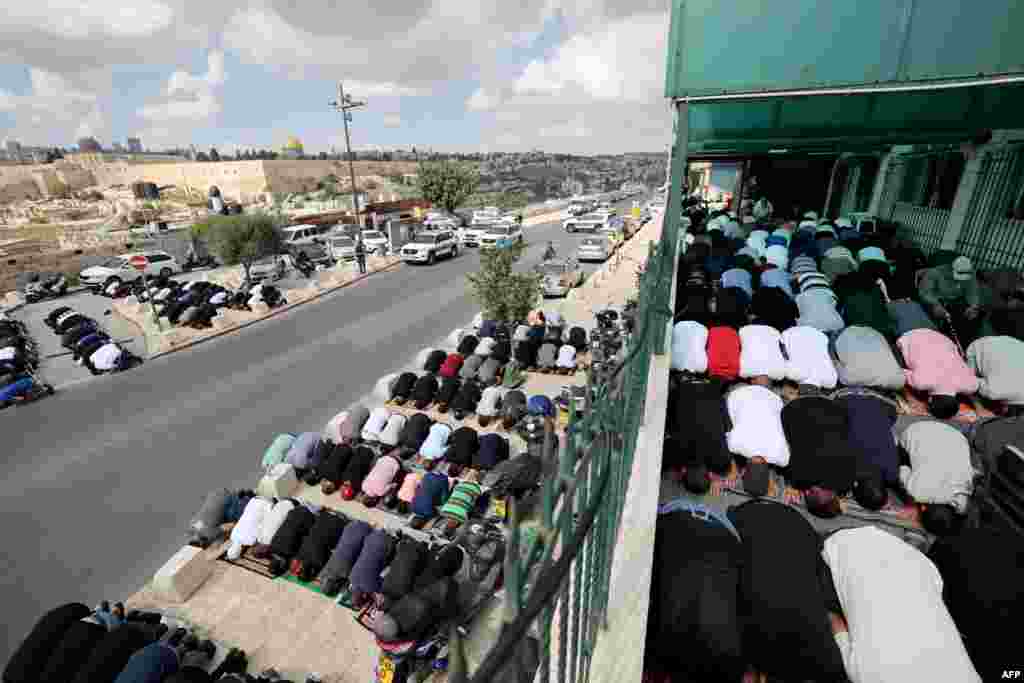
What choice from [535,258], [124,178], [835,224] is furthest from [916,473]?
[124,178]

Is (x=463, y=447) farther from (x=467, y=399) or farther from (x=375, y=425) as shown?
(x=467, y=399)

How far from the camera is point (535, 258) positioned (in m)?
31.0

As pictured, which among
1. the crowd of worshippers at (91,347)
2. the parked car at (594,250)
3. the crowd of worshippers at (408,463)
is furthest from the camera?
the parked car at (594,250)

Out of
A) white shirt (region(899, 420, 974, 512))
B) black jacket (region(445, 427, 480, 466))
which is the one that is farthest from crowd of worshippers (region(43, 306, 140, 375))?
white shirt (region(899, 420, 974, 512))

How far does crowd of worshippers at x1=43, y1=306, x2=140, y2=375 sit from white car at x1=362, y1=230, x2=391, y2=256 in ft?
55.8

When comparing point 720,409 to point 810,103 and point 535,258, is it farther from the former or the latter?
point 535,258

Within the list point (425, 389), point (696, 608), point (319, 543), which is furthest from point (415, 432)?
point (696, 608)

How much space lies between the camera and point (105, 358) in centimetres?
1559

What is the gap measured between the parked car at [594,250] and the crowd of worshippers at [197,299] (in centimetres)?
1846

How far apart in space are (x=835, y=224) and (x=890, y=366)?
1190 cm

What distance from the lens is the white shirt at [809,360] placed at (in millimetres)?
6500

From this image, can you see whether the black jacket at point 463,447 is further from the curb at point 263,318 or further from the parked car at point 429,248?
the parked car at point 429,248

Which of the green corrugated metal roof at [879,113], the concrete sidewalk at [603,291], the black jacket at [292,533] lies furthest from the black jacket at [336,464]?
the concrete sidewalk at [603,291]

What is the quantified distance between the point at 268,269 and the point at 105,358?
13106mm
